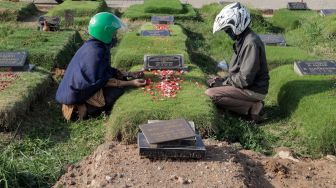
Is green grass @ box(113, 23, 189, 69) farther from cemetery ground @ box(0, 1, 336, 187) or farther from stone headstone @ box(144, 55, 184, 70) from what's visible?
stone headstone @ box(144, 55, 184, 70)

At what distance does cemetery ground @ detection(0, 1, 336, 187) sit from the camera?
15.8 feet

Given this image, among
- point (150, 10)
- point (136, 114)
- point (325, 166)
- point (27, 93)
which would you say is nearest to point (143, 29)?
point (150, 10)

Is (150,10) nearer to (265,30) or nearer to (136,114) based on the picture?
(265,30)

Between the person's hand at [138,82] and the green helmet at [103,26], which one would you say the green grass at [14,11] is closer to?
the green helmet at [103,26]

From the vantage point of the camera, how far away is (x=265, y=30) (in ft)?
41.2

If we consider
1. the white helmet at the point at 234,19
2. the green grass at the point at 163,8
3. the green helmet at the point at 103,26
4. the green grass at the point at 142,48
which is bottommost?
the green grass at the point at 163,8

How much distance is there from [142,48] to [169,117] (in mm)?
3281

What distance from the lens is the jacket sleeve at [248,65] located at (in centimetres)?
666

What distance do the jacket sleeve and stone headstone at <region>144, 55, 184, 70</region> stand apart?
1.31 meters

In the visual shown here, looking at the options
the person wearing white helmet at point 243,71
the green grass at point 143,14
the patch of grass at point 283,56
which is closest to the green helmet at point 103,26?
the person wearing white helmet at point 243,71

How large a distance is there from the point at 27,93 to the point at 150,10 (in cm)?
735

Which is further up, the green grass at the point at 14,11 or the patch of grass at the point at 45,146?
the patch of grass at the point at 45,146

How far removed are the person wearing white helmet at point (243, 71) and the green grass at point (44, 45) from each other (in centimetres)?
332

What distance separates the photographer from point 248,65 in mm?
6688
